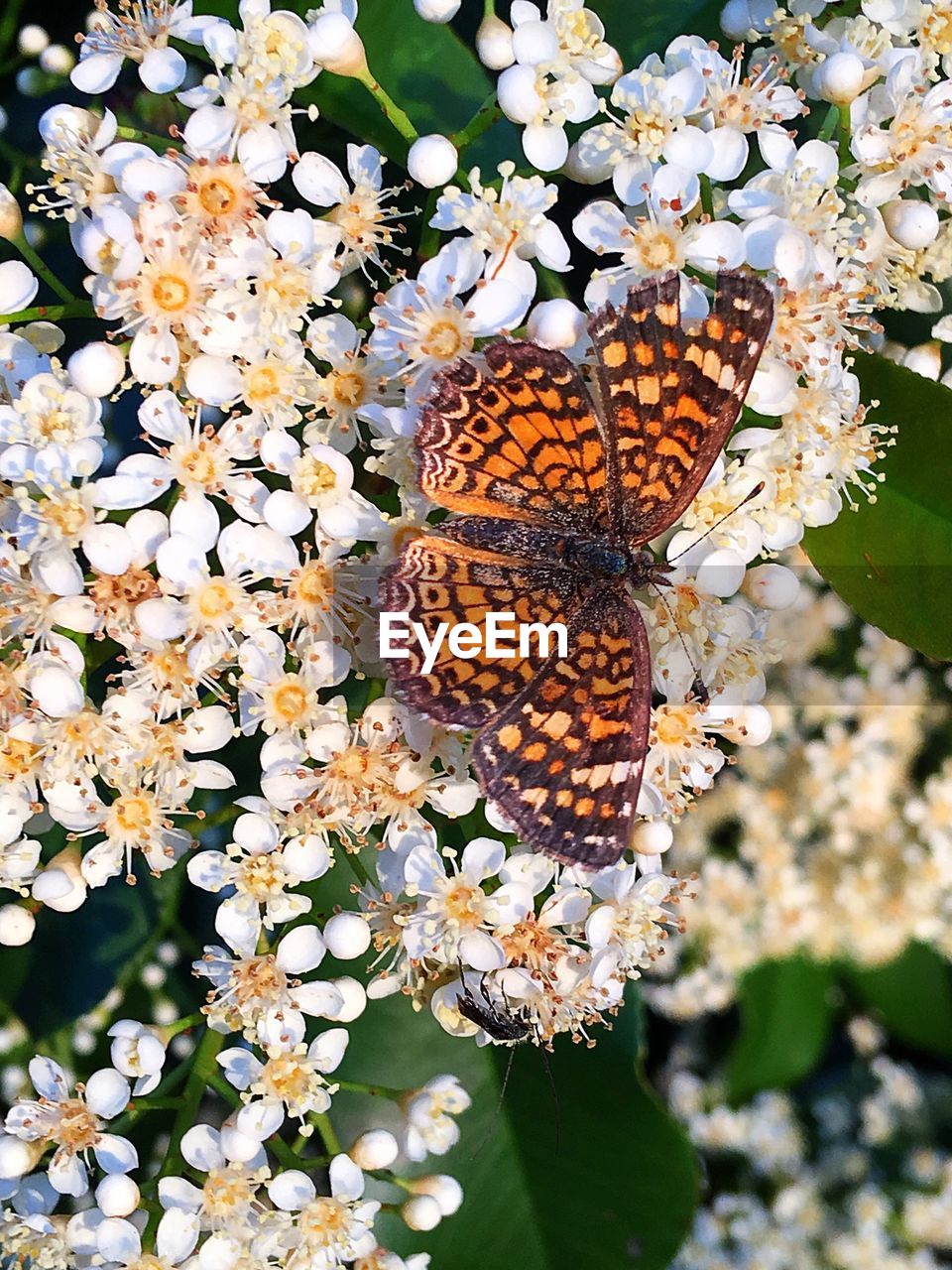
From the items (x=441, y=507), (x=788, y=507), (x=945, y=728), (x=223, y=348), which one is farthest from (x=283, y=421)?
(x=945, y=728)

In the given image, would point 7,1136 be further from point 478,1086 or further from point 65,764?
point 478,1086

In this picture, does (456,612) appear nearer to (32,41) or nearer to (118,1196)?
(118,1196)

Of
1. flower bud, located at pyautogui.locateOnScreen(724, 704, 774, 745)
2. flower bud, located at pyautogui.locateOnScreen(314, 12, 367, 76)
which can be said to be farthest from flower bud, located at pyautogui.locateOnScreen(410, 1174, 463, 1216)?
flower bud, located at pyautogui.locateOnScreen(314, 12, 367, 76)

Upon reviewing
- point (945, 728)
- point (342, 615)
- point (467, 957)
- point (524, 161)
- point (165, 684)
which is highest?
point (524, 161)

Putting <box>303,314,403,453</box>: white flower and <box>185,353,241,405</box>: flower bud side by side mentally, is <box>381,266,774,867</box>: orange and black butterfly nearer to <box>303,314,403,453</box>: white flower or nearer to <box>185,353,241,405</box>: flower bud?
<box>303,314,403,453</box>: white flower

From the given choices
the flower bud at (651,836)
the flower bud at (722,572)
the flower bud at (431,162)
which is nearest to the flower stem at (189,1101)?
the flower bud at (651,836)

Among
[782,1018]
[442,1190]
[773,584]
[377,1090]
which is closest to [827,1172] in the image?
[782,1018]

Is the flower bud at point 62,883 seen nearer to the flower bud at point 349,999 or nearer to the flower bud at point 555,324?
the flower bud at point 349,999
